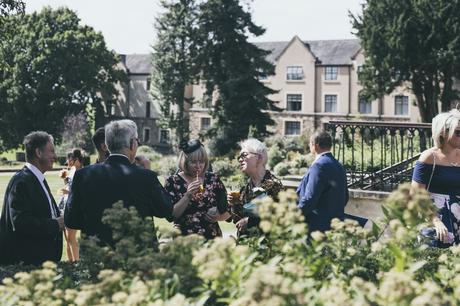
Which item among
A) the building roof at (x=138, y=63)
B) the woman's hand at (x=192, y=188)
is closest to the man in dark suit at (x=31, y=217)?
the woman's hand at (x=192, y=188)

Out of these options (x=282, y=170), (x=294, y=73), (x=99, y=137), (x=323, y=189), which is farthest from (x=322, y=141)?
(x=294, y=73)

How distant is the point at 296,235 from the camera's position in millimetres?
3162

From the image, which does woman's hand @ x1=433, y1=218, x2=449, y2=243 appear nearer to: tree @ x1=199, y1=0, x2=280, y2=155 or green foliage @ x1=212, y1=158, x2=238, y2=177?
green foliage @ x1=212, y1=158, x2=238, y2=177

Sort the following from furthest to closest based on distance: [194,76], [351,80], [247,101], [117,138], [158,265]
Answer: [351,80] < [194,76] < [247,101] < [117,138] < [158,265]

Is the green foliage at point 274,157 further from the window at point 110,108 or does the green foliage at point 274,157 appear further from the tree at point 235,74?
the window at point 110,108

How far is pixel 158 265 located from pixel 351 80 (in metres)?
57.6

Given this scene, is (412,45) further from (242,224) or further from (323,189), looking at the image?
(242,224)

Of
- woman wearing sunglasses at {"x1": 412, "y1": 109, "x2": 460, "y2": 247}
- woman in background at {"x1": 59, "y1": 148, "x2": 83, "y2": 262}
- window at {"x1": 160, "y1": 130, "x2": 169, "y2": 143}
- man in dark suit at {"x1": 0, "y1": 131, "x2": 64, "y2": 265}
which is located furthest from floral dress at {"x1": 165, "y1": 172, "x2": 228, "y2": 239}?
window at {"x1": 160, "y1": 130, "x2": 169, "y2": 143}

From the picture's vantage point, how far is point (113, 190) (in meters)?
4.61

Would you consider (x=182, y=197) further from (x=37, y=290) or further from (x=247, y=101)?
(x=247, y=101)

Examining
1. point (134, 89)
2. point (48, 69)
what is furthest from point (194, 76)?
point (134, 89)

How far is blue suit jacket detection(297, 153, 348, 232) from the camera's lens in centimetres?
584

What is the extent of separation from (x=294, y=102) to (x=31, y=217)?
57908mm

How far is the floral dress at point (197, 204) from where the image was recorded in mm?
5926
